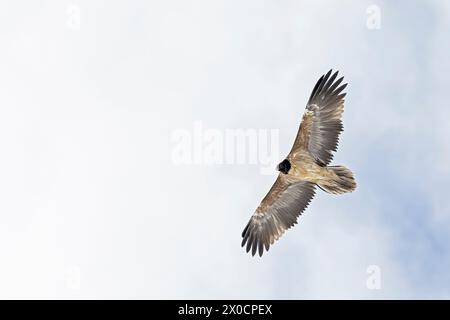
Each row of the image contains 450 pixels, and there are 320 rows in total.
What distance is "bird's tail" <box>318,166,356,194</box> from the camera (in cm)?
1992

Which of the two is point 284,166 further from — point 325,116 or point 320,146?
point 325,116

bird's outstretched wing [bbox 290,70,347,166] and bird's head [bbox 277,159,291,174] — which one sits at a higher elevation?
bird's outstretched wing [bbox 290,70,347,166]

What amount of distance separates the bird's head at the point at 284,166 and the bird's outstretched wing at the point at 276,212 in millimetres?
672

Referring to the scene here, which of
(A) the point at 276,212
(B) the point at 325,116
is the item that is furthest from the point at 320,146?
(A) the point at 276,212

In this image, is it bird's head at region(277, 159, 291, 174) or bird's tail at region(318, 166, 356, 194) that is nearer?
bird's tail at region(318, 166, 356, 194)

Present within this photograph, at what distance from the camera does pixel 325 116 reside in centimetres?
2031

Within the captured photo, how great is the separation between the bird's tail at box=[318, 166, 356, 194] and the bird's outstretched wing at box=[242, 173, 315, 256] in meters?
1.54

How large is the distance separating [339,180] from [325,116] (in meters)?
1.80

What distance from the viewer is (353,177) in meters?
19.9

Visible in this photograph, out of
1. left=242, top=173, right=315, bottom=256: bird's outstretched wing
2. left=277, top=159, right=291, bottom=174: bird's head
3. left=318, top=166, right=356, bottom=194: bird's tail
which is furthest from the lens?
left=242, top=173, right=315, bottom=256: bird's outstretched wing

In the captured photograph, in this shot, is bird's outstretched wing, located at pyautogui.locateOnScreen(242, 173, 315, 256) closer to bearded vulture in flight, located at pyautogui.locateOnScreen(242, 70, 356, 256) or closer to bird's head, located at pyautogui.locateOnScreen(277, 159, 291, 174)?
bearded vulture in flight, located at pyautogui.locateOnScreen(242, 70, 356, 256)

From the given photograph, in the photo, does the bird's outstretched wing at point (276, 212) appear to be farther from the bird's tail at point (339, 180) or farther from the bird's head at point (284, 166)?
the bird's tail at point (339, 180)

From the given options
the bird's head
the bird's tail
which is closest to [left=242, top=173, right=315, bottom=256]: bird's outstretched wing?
the bird's head
